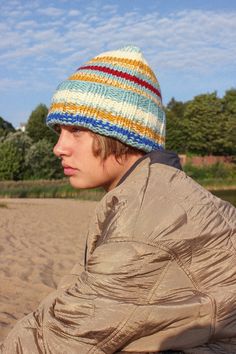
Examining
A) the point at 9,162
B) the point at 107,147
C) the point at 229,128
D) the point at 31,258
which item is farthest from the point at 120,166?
the point at 229,128

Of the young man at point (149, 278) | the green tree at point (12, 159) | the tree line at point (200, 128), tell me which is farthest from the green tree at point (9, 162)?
the young man at point (149, 278)

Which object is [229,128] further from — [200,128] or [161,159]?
[161,159]

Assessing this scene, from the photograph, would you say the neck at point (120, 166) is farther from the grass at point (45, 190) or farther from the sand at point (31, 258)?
the grass at point (45, 190)

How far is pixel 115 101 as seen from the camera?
77.3 inches

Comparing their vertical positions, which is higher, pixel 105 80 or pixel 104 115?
pixel 105 80

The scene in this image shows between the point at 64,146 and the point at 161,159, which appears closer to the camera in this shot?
the point at 161,159

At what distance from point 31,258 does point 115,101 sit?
19.9ft

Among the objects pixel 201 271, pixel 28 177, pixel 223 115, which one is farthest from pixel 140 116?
pixel 223 115

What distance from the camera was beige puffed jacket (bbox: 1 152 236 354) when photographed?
1587 millimetres

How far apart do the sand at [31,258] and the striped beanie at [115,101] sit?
1.85ft

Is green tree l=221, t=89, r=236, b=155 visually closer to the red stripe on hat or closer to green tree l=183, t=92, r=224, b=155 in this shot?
green tree l=183, t=92, r=224, b=155

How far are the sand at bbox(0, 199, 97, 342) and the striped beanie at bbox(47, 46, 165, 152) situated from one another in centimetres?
57

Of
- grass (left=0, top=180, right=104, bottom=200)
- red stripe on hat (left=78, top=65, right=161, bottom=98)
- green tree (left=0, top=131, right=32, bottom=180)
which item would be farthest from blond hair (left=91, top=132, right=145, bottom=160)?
green tree (left=0, top=131, right=32, bottom=180)

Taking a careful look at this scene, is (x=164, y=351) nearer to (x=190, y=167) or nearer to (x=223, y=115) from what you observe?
(x=190, y=167)
